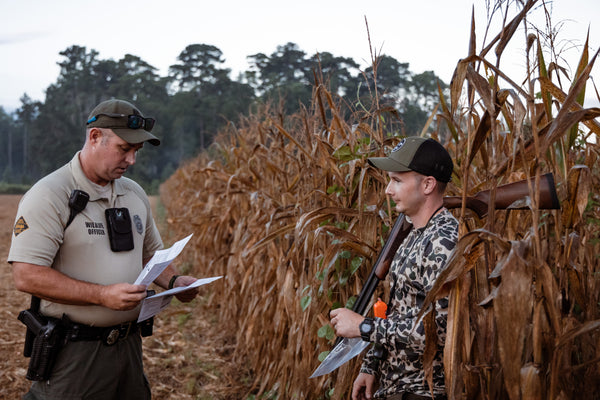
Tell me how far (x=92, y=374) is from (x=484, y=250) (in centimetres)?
158

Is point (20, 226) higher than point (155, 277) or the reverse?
higher

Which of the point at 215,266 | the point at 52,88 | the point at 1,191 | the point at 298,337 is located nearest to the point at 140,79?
the point at 52,88

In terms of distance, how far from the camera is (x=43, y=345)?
190 centimetres

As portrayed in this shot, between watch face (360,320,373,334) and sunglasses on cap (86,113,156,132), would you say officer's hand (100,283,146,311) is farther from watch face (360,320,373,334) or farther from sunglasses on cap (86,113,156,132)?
watch face (360,320,373,334)

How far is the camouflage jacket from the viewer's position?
152 cm

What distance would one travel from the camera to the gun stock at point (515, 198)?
1266 mm

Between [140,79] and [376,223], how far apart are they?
50520mm

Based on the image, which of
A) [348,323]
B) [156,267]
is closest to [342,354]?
[348,323]

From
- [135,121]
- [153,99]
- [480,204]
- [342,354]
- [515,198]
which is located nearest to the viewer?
[515,198]

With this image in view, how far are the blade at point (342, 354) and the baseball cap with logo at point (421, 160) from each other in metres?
0.60

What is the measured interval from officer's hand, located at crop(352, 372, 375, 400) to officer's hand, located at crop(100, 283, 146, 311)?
0.88 m

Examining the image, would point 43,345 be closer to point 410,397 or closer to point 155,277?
point 155,277

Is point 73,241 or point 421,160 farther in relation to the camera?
point 73,241

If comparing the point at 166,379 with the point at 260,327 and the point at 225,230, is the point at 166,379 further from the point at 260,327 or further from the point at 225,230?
the point at 225,230
